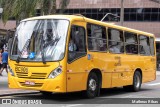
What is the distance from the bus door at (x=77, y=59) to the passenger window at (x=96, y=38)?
47 cm

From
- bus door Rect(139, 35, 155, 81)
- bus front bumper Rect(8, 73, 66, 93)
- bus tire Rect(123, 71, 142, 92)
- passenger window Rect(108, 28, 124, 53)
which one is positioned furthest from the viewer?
bus door Rect(139, 35, 155, 81)

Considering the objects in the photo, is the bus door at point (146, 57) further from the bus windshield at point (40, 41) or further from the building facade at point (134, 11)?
the building facade at point (134, 11)

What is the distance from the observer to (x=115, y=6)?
59719 mm

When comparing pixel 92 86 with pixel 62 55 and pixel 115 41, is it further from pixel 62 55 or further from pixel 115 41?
pixel 115 41

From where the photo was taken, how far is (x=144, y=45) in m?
19.4

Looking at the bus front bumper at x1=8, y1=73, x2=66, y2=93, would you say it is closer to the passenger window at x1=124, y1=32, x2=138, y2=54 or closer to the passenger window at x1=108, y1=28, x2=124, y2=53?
the passenger window at x1=108, y1=28, x2=124, y2=53

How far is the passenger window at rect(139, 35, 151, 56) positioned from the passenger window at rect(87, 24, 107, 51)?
4.10 m

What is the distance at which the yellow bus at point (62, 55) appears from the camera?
41.9 ft

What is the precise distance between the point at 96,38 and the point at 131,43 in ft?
12.0

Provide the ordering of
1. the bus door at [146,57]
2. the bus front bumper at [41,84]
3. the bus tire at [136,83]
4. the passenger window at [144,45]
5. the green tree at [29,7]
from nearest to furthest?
the bus front bumper at [41,84] < the bus tire at [136,83] < the passenger window at [144,45] < the bus door at [146,57] < the green tree at [29,7]

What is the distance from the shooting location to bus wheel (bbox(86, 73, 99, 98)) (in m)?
14.1

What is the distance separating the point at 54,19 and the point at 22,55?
161 centimetres

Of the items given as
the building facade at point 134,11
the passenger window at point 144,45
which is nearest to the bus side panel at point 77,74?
the passenger window at point 144,45

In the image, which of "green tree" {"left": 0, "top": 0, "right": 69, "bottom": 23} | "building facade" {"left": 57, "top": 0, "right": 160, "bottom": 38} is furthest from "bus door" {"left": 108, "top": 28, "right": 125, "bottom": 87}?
"building facade" {"left": 57, "top": 0, "right": 160, "bottom": 38}
